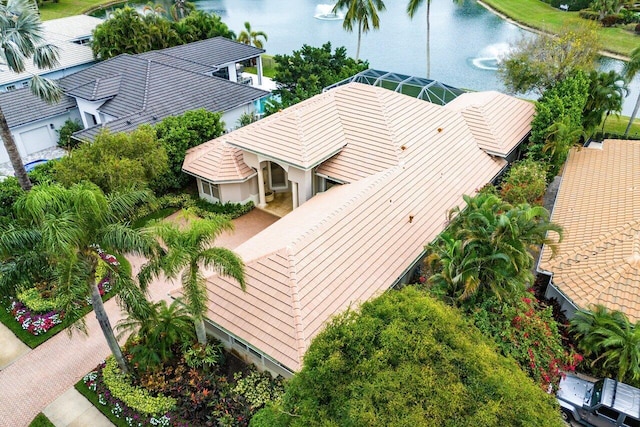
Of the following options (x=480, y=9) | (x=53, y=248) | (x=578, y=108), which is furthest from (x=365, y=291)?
(x=480, y=9)

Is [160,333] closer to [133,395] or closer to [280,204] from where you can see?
[133,395]

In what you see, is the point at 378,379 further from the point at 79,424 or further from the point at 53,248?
the point at 79,424

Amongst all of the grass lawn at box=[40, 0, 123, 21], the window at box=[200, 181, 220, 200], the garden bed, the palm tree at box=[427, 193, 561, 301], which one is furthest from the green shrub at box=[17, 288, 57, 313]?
the grass lawn at box=[40, 0, 123, 21]

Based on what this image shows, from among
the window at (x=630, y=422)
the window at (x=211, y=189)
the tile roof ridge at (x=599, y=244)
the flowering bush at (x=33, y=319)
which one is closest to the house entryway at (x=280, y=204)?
the window at (x=211, y=189)

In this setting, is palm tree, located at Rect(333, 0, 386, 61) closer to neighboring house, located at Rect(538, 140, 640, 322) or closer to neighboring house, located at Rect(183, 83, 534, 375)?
neighboring house, located at Rect(183, 83, 534, 375)

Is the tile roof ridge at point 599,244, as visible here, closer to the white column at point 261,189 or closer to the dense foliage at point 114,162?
the white column at point 261,189

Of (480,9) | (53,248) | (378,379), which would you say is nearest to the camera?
(378,379)

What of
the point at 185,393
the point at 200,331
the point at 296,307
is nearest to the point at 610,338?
the point at 296,307
